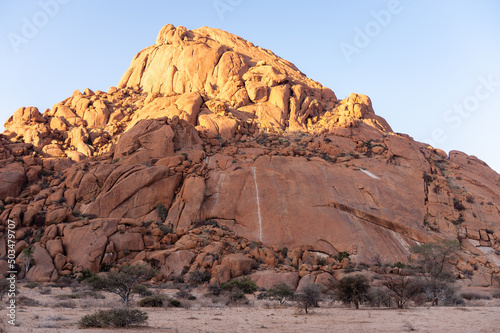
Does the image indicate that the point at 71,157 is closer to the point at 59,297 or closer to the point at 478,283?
the point at 59,297

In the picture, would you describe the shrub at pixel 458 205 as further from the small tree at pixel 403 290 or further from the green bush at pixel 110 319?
the green bush at pixel 110 319

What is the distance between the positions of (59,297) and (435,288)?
24.9 m

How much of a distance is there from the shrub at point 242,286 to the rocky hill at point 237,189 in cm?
190

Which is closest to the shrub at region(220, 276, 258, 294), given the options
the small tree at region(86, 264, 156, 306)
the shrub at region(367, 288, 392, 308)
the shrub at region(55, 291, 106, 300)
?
the shrub at region(55, 291, 106, 300)

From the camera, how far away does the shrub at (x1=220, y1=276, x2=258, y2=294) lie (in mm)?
30781

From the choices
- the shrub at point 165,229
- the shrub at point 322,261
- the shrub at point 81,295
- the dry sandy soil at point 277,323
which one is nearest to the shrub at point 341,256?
the shrub at point 322,261

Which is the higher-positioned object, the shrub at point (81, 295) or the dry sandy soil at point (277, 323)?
the dry sandy soil at point (277, 323)

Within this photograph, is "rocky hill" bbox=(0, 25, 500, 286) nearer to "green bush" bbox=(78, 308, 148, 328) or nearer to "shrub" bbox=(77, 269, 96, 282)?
"shrub" bbox=(77, 269, 96, 282)

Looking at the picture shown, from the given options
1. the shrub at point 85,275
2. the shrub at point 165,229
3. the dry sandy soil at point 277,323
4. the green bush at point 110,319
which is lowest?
the dry sandy soil at point 277,323

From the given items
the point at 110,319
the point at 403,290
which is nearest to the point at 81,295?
the point at 110,319

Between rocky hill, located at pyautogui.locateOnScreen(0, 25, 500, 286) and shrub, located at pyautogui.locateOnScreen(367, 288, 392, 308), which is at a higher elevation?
rocky hill, located at pyautogui.locateOnScreen(0, 25, 500, 286)

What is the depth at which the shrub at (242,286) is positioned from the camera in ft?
101

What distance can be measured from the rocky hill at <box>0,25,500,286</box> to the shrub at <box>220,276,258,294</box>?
1903mm

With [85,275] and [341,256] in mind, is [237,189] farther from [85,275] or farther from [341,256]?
[85,275]
